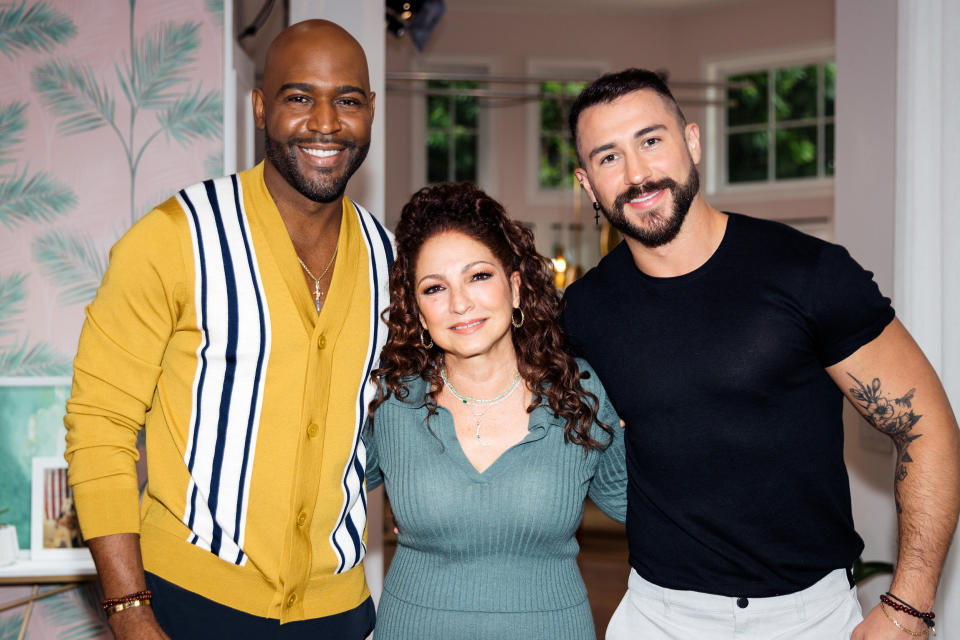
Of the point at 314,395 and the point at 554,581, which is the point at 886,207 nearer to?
the point at 554,581

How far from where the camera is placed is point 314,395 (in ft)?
5.44

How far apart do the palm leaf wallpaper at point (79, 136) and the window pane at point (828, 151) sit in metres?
6.66

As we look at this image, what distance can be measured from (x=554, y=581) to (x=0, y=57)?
2.23 m

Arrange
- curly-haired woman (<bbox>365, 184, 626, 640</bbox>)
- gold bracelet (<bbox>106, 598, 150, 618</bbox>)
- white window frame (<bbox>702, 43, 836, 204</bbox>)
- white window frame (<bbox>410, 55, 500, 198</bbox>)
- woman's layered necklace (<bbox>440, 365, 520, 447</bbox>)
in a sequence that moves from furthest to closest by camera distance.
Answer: white window frame (<bbox>410, 55, 500, 198</bbox>) < white window frame (<bbox>702, 43, 836, 204</bbox>) < woman's layered necklace (<bbox>440, 365, 520, 447</bbox>) < curly-haired woman (<bbox>365, 184, 626, 640</bbox>) < gold bracelet (<bbox>106, 598, 150, 618</bbox>)

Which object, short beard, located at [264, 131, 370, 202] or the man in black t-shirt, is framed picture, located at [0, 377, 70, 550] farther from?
the man in black t-shirt

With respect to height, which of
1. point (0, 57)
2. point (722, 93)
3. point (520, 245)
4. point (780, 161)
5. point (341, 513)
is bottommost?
point (341, 513)

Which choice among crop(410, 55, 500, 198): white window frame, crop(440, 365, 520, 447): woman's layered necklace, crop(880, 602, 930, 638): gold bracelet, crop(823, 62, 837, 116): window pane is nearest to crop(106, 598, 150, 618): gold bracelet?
crop(440, 365, 520, 447): woman's layered necklace

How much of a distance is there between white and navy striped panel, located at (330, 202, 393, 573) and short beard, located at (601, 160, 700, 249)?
1.84 feet

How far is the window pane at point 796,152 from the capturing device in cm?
792

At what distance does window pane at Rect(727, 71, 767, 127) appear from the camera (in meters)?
8.14

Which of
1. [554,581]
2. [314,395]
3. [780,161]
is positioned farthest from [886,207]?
[780,161]

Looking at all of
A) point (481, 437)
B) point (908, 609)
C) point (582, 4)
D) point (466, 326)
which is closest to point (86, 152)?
point (466, 326)

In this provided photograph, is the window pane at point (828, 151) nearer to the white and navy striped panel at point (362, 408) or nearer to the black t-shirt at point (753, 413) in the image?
the black t-shirt at point (753, 413)

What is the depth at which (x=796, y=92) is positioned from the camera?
8.00m
